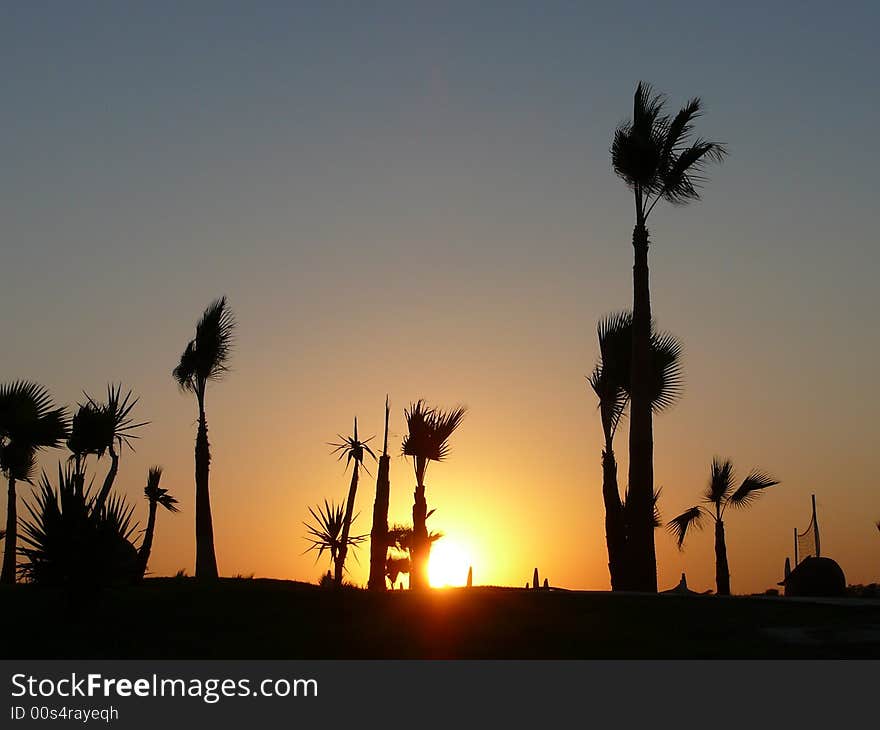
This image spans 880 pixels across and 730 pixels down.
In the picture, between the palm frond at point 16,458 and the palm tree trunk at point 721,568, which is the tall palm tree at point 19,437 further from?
the palm tree trunk at point 721,568

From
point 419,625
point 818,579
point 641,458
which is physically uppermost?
point 641,458

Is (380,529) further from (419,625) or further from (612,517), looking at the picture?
(419,625)

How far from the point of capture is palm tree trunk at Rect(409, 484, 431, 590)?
32.8m

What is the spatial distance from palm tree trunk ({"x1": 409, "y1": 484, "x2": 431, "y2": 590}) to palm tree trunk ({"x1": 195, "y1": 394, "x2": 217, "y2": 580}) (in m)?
5.77

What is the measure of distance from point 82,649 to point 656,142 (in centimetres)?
1857

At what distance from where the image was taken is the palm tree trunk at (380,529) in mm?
34812

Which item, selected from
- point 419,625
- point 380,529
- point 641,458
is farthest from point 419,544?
point 419,625

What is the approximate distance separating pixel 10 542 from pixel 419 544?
38.2 ft

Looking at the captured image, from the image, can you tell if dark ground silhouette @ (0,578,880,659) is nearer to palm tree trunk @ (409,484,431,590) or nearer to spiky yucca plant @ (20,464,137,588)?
spiky yucca plant @ (20,464,137,588)

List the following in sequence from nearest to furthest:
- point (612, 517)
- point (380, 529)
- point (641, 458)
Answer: point (641, 458) → point (612, 517) → point (380, 529)

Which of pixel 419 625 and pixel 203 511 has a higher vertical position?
pixel 203 511

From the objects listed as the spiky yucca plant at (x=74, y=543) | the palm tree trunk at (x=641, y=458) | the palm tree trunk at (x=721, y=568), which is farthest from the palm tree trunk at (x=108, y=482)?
the palm tree trunk at (x=721, y=568)

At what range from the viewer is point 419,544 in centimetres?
3328
